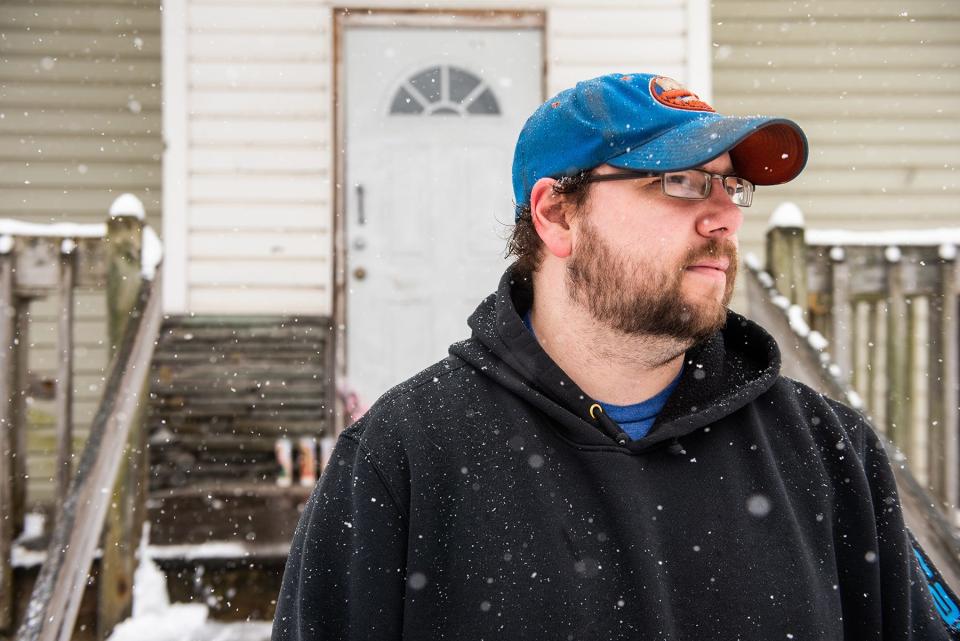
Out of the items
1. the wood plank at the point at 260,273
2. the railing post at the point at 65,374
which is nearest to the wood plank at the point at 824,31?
the wood plank at the point at 260,273

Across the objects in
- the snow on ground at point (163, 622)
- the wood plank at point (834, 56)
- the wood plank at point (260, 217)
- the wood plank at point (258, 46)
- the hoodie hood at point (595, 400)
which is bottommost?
the snow on ground at point (163, 622)

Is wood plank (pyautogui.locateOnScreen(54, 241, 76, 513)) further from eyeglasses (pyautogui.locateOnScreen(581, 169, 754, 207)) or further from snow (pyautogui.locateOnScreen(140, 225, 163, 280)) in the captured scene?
eyeglasses (pyautogui.locateOnScreen(581, 169, 754, 207))

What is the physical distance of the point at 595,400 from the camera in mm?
1504

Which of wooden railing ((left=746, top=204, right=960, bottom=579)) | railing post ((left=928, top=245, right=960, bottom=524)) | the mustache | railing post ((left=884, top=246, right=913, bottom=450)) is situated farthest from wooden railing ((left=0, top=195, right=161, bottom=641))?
railing post ((left=928, top=245, right=960, bottom=524))

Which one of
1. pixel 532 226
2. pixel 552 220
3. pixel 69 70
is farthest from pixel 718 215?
pixel 69 70

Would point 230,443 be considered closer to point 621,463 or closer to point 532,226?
point 532,226

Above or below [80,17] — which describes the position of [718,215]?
below

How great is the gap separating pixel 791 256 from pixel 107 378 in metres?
3.16

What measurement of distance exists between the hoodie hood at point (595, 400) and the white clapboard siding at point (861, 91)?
4.84 meters

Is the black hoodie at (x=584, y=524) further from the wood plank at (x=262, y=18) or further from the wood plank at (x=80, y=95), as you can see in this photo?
the wood plank at (x=80, y=95)

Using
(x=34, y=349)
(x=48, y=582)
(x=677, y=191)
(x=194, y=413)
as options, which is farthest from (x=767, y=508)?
(x=34, y=349)

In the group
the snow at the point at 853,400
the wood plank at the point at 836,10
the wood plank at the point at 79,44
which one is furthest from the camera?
the wood plank at the point at 836,10

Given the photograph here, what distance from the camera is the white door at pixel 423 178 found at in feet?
17.0

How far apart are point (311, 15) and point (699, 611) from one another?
4734 mm
